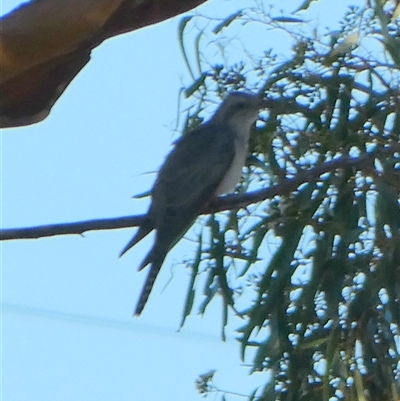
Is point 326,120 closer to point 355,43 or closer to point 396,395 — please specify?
point 355,43

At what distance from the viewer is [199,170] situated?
10.5 ft

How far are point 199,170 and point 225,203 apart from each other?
12.8 inches

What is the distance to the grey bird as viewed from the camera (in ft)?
9.32

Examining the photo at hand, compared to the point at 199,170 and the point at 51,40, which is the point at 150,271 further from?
the point at 51,40

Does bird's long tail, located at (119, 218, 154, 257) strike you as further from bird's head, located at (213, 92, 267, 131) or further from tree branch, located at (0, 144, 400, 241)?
bird's head, located at (213, 92, 267, 131)

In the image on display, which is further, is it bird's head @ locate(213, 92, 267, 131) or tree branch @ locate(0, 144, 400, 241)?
bird's head @ locate(213, 92, 267, 131)

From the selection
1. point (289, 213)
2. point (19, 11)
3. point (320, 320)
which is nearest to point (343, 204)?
point (289, 213)

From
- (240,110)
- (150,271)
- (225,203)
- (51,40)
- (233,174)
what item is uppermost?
(240,110)

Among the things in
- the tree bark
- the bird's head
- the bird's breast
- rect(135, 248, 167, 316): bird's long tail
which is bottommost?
rect(135, 248, 167, 316): bird's long tail

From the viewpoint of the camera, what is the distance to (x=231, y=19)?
10.3 ft

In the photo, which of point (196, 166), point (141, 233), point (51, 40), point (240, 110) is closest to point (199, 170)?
point (196, 166)

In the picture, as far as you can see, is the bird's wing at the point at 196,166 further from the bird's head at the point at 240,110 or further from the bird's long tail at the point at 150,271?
the bird's long tail at the point at 150,271

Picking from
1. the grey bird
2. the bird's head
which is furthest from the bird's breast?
the bird's head

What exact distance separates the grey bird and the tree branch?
0.07 metres
